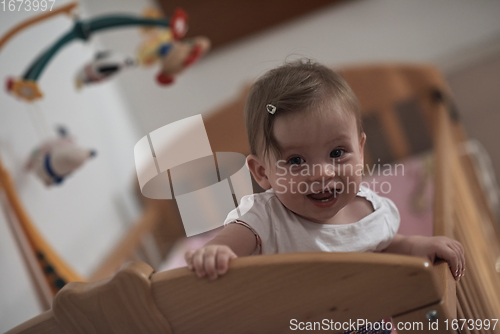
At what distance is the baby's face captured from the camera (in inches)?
19.6

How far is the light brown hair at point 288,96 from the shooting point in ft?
1.64

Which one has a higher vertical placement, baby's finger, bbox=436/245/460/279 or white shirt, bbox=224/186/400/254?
white shirt, bbox=224/186/400/254

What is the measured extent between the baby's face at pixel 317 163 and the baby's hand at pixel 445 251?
0.13 metres

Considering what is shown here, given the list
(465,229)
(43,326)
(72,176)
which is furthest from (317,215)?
(72,176)

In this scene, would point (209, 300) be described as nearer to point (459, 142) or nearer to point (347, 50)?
point (459, 142)

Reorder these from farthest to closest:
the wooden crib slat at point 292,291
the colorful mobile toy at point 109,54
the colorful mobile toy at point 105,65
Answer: the colorful mobile toy at point 105,65, the colorful mobile toy at point 109,54, the wooden crib slat at point 292,291

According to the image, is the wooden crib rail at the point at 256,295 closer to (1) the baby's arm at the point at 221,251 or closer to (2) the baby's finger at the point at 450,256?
(1) the baby's arm at the point at 221,251

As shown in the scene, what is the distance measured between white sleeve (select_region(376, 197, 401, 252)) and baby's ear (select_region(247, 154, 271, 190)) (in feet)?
0.64

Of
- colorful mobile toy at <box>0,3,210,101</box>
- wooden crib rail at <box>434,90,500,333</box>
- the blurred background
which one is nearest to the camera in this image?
wooden crib rail at <box>434,90,500,333</box>

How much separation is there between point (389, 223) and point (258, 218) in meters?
0.19

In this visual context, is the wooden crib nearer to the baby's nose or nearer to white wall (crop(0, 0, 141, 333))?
the baby's nose

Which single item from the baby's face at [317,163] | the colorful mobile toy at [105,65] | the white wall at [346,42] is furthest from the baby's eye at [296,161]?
A: the white wall at [346,42]

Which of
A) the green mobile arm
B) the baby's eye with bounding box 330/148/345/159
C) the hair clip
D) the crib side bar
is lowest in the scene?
the crib side bar

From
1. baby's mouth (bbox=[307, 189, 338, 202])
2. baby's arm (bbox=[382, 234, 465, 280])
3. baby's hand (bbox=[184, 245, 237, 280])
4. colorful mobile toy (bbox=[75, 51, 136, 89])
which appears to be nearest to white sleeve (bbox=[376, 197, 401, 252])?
baby's arm (bbox=[382, 234, 465, 280])
